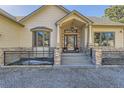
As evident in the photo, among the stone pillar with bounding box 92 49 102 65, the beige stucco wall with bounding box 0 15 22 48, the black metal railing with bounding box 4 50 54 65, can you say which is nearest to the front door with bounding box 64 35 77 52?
the black metal railing with bounding box 4 50 54 65

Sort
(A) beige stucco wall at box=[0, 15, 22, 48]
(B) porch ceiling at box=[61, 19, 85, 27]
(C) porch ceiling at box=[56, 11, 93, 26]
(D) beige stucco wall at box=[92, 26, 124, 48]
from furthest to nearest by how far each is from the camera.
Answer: (D) beige stucco wall at box=[92, 26, 124, 48] < (B) porch ceiling at box=[61, 19, 85, 27] < (C) porch ceiling at box=[56, 11, 93, 26] < (A) beige stucco wall at box=[0, 15, 22, 48]

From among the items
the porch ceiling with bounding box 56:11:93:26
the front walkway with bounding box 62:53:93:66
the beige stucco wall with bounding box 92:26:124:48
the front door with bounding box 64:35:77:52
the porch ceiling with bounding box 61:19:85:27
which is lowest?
the front walkway with bounding box 62:53:93:66

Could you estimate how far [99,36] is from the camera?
20.6 meters

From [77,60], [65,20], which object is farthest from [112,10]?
[77,60]

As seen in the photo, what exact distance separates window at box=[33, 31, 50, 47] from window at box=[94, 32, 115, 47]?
5141 millimetres

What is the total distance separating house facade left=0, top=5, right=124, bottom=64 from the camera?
17.6m

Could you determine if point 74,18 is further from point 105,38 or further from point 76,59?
point 105,38

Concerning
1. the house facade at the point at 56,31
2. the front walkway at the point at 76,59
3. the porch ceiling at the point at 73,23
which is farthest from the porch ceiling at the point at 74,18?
the front walkway at the point at 76,59

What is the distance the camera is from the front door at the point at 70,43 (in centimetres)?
2128

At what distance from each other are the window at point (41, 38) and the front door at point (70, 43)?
2.69 meters

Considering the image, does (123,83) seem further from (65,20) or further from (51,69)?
(65,20)

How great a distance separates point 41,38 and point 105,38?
6743 mm

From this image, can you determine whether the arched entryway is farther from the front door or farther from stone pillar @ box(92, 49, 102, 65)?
stone pillar @ box(92, 49, 102, 65)

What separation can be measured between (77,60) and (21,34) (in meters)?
6.39
